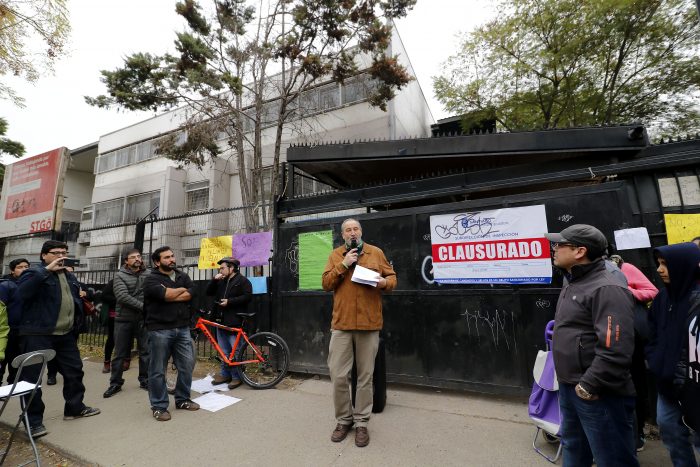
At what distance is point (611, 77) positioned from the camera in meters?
12.5

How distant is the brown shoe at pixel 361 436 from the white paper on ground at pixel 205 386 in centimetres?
259

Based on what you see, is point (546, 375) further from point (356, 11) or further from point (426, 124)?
point (426, 124)

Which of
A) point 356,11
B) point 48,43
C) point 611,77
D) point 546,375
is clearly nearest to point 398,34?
point 356,11

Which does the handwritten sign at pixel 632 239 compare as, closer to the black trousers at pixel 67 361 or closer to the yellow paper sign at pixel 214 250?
the yellow paper sign at pixel 214 250

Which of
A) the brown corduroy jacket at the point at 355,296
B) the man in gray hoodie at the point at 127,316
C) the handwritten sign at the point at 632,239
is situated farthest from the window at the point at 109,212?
the handwritten sign at the point at 632,239

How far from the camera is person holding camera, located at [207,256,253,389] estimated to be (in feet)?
17.1

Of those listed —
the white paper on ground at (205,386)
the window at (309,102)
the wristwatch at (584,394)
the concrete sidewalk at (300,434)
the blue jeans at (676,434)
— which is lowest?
the concrete sidewalk at (300,434)

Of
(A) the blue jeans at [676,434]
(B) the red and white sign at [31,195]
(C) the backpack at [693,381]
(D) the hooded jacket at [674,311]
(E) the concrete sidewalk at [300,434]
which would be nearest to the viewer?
(C) the backpack at [693,381]

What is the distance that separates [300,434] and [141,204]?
1604cm

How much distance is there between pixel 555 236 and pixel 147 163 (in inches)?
713

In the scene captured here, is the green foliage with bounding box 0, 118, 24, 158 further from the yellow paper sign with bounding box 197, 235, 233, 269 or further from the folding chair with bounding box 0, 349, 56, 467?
the folding chair with bounding box 0, 349, 56, 467

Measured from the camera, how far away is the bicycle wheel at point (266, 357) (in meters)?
5.11

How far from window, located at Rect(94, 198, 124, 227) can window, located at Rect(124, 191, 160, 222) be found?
57 centimetres

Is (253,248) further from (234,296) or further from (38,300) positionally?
(38,300)
